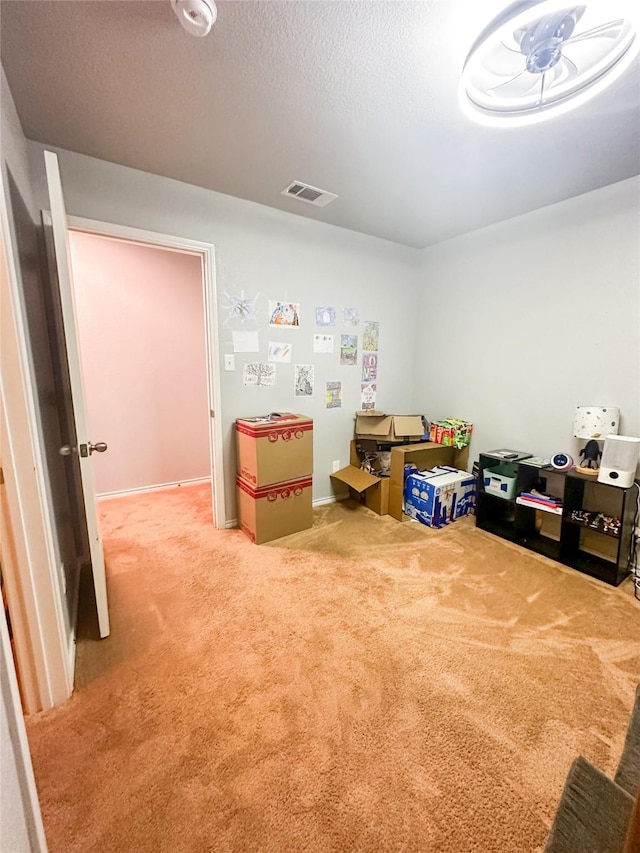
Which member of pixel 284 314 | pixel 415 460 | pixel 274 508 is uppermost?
pixel 284 314

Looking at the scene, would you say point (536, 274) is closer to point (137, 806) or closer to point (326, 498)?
point (326, 498)

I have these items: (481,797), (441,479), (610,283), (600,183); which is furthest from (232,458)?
(600,183)

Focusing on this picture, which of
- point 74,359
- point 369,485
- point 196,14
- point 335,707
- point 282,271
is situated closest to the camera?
point 196,14

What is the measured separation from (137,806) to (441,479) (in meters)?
2.50

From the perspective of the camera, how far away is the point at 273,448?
2453 mm

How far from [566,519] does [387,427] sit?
147 centimetres

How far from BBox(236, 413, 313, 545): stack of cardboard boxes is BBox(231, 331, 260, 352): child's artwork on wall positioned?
0.54m

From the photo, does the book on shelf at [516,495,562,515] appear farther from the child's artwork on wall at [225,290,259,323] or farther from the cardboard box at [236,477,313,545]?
the child's artwork on wall at [225,290,259,323]

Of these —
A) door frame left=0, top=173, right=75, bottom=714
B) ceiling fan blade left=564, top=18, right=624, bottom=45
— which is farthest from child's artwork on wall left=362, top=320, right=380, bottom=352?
door frame left=0, top=173, right=75, bottom=714

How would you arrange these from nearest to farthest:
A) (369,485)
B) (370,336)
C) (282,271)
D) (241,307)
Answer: (241,307) < (282,271) < (369,485) < (370,336)

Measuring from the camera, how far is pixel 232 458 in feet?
8.93

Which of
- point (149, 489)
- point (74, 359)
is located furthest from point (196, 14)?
point (149, 489)

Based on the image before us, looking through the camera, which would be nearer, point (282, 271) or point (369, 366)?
point (282, 271)

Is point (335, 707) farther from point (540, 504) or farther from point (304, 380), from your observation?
point (304, 380)
